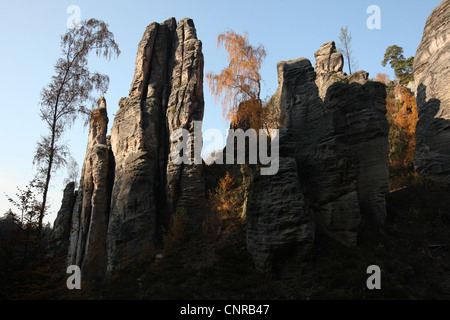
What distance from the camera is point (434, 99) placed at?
58.3ft

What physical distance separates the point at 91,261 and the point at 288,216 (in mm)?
12556

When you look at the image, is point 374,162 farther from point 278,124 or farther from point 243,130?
point 243,130

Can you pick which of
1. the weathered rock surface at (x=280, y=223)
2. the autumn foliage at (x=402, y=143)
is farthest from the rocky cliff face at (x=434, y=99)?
the weathered rock surface at (x=280, y=223)

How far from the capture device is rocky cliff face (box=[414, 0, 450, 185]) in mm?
16609

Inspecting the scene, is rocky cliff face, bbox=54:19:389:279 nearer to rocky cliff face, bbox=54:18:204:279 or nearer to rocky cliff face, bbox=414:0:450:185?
rocky cliff face, bbox=54:18:204:279

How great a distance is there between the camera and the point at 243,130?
68.1 ft

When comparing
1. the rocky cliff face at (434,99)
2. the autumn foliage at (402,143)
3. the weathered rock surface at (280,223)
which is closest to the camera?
the weathered rock surface at (280,223)

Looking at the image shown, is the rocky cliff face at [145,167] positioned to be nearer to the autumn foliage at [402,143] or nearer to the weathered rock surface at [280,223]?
the weathered rock surface at [280,223]

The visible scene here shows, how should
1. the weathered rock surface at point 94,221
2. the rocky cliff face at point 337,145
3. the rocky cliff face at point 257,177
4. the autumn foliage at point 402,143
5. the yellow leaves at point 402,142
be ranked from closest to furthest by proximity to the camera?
1. the rocky cliff face at point 257,177
2. the rocky cliff face at point 337,145
3. the weathered rock surface at point 94,221
4. the autumn foliage at point 402,143
5. the yellow leaves at point 402,142

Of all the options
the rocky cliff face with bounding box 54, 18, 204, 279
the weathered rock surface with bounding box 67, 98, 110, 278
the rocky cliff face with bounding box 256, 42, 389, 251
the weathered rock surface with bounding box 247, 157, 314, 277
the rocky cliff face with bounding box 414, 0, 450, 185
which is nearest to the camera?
the weathered rock surface with bounding box 247, 157, 314, 277

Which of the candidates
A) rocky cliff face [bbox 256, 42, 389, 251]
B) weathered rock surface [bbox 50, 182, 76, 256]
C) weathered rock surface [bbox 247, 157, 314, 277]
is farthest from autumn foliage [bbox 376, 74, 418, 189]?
weathered rock surface [bbox 50, 182, 76, 256]

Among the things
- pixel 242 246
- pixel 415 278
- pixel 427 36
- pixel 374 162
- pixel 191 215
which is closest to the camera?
pixel 415 278

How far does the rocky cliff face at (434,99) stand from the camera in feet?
54.5
